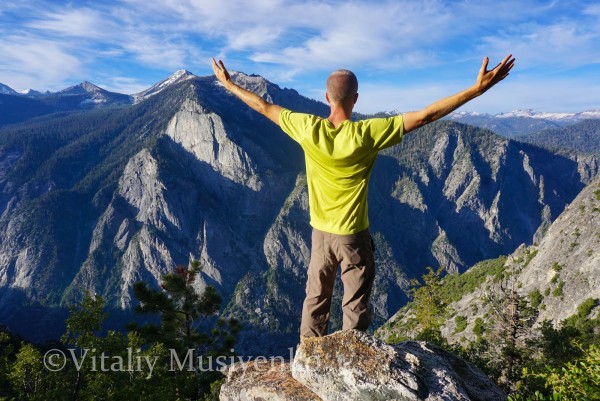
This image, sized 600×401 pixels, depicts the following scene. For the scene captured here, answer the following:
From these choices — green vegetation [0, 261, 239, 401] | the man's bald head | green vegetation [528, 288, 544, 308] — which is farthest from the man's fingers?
green vegetation [528, 288, 544, 308]

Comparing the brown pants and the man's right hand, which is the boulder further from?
the man's right hand

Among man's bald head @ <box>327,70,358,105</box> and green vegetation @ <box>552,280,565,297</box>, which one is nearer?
man's bald head @ <box>327,70,358,105</box>

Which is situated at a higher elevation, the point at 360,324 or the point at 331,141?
the point at 331,141

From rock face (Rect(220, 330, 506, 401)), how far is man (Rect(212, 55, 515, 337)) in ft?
1.90

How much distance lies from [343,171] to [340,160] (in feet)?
0.84

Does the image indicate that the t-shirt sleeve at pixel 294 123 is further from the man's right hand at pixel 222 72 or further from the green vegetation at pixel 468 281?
the green vegetation at pixel 468 281

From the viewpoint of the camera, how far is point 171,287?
29.1 metres

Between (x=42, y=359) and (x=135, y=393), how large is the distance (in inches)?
264

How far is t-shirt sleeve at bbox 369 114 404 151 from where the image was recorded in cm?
556

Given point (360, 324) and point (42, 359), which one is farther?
point (42, 359)

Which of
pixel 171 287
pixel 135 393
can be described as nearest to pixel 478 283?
pixel 171 287

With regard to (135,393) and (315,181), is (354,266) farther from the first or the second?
(135,393)

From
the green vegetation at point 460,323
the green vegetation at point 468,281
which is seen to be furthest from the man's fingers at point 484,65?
the green vegetation at point 468,281

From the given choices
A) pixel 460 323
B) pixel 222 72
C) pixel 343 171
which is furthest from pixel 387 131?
pixel 460 323
